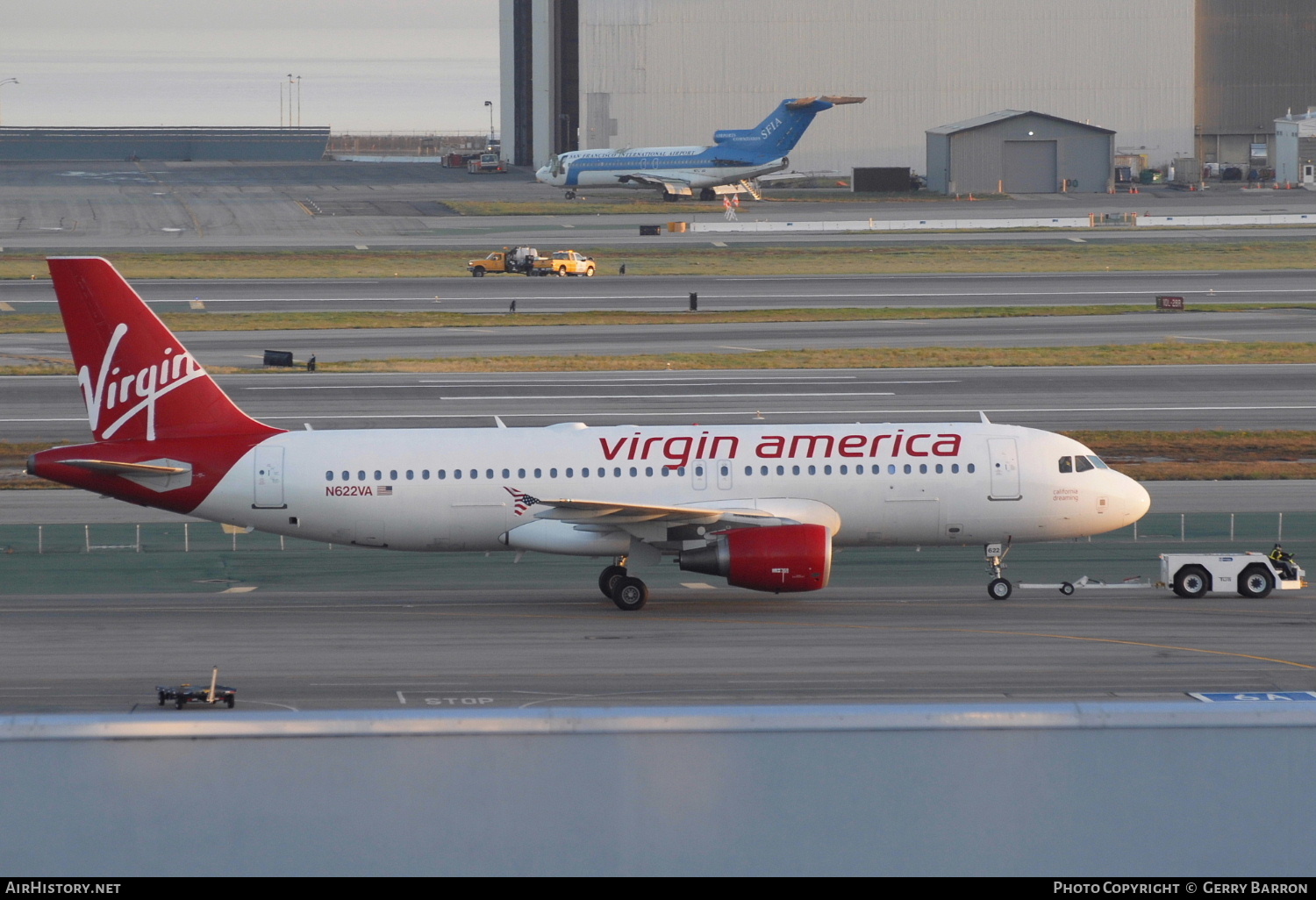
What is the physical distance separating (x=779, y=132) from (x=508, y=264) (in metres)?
54.1

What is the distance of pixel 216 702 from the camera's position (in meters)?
26.6

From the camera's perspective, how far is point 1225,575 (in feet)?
119

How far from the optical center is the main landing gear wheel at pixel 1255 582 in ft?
118

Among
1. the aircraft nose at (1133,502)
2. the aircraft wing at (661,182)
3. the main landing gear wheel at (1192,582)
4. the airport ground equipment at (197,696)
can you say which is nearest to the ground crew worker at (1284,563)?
the main landing gear wheel at (1192,582)

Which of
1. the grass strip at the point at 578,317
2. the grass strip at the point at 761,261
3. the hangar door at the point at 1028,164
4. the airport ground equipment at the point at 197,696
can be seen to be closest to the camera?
the airport ground equipment at the point at 197,696

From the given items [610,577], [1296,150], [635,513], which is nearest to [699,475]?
[635,513]

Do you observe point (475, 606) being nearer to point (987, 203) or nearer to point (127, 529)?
point (127, 529)

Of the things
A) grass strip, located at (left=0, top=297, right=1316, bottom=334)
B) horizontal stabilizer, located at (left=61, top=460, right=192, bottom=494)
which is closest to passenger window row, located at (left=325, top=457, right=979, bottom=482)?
horizontal stabilizer, located at (left=61, top=460, right=192, bottom=494)

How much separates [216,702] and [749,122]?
148489mm

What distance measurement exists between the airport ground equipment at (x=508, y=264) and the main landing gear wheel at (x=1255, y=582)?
7533cm

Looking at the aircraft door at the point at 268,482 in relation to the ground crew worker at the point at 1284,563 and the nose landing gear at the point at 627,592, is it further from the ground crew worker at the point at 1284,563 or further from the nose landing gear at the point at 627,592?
the ground crew worker at the point at 1284,563

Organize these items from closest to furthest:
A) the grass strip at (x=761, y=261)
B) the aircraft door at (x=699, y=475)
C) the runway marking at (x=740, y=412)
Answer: the aircraft door at (x=699, y=475) < the runway marking at (x=740, y=412) < the grass strip at (x=761, y=261)

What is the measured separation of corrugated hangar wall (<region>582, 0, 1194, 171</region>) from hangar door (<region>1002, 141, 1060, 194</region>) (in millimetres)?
12504

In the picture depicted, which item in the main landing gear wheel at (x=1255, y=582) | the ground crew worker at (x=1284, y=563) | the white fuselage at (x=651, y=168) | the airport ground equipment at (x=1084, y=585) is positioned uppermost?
the white fuselage at (x=651, y=168)
